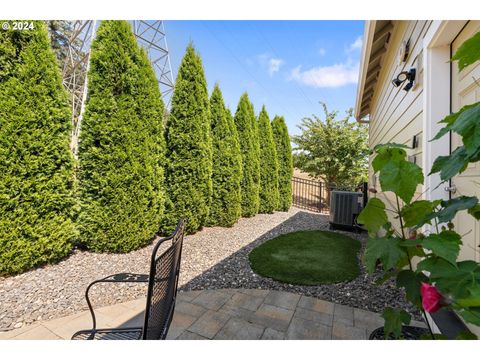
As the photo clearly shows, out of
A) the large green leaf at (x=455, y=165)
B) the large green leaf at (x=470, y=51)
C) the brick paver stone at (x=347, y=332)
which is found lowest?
the brick paver stone at (x=347, y=332)

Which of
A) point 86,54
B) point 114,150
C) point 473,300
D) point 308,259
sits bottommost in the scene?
point 308,259

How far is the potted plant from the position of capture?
620 mm

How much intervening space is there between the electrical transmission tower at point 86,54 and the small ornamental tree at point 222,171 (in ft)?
12.2

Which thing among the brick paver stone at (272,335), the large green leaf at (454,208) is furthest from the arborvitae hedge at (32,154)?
the large green leaf at (454,208)

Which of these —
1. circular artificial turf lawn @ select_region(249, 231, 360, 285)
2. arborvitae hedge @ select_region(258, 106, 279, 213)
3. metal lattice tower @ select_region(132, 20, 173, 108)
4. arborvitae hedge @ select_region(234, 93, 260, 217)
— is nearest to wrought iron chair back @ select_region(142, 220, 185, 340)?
circular artificial turf lawn @ select_region(249, 231, 360, 285)

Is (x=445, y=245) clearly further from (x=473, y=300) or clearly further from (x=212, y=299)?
(x=212, y=299)

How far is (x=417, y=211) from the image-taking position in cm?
91

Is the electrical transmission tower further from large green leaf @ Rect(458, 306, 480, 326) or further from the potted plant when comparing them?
large green leaf @ Rect(458, 306, 480, 326)

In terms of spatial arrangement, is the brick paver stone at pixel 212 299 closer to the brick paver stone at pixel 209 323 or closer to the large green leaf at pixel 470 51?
the brick paver stone at pixel 209 323

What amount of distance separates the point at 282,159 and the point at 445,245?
7638mm

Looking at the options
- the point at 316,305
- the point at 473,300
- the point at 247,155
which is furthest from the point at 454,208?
the point at 247,155

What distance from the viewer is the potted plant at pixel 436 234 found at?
2.03ft
